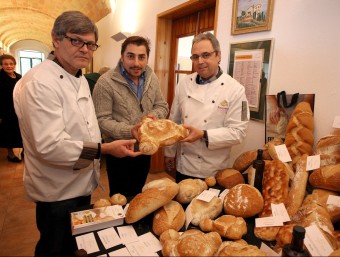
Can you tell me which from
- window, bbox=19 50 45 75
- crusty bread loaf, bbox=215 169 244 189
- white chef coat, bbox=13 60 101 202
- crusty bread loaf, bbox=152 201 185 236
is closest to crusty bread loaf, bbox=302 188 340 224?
crusty bread loaf, bbox=215 169 244 189

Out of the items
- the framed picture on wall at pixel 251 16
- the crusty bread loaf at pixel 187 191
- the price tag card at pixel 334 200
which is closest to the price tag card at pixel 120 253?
the crusty bread loaf at pixel 187 191

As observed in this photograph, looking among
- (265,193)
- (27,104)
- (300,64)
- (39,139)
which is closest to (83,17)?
(27,104)

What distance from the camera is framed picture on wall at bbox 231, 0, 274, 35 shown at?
5.81 feet

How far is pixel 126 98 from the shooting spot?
1591 millimetres

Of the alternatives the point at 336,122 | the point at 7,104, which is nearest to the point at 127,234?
the point at 336,122

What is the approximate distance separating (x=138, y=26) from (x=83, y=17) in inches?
122

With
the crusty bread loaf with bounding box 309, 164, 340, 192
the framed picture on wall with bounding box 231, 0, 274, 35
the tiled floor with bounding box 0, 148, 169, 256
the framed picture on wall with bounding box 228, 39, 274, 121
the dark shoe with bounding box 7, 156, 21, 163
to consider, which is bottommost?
the tiled floor with bounding box 0, 148, 169, 256

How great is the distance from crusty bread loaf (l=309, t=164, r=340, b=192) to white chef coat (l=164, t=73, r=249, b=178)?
450 millimetres

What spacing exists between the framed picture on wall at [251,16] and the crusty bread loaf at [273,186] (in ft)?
3.46

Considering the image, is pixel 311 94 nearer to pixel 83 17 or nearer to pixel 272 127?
pixel 272 127

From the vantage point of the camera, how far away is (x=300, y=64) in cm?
159

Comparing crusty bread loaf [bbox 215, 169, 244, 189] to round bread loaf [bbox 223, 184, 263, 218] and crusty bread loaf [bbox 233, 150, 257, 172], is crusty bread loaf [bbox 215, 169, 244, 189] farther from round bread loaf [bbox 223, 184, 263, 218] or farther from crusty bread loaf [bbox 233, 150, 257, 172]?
round bread loaf [bbox 223, 184, 263, 218]

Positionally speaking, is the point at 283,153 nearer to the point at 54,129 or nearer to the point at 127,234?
the point at 127,234

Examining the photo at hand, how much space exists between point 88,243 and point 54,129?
476 millimetres
